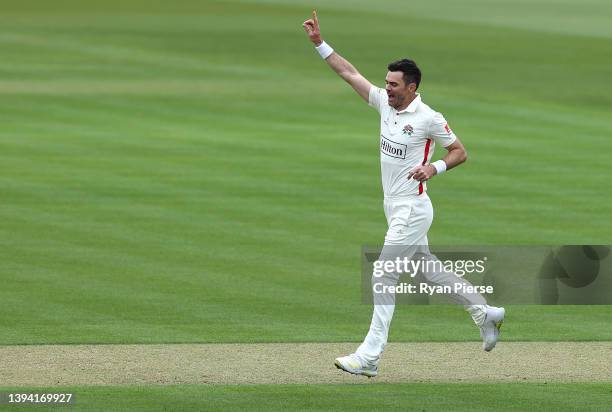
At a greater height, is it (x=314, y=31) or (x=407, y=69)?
(x=314, y=31)

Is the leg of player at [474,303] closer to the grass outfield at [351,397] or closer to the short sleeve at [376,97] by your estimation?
the grass outfield at [351,397]

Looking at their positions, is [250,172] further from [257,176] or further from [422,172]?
[422,172]

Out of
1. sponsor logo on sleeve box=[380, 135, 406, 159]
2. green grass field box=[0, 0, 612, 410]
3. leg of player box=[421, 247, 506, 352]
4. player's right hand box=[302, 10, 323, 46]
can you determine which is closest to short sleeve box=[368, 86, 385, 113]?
sponsor logo on sleeve box=[380, 135, 406, 159]

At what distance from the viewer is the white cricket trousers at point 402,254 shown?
11953 millimetres

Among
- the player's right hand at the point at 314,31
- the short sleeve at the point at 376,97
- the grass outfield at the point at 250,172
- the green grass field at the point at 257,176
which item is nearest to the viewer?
the short sleeve at the point at 376,97

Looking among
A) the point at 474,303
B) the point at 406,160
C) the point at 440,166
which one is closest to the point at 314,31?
the point at 406,160

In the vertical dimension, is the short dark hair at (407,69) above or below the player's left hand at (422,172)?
above

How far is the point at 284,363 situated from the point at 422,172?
80.9 inches

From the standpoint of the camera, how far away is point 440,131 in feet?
40.0

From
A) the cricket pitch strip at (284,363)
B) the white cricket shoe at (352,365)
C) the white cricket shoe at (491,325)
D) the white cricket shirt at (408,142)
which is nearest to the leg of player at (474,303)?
the white cricket shoe at (491,325)

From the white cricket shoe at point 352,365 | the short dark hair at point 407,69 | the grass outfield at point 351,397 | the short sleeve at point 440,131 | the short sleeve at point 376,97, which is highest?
the short dark hair at point 407,69

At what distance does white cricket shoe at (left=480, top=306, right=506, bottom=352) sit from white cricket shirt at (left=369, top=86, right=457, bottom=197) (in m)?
1.22

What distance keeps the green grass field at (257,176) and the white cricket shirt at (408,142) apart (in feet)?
5.51

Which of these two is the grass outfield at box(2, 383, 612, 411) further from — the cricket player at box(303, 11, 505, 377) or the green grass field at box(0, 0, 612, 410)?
the cricket player at box(303, 11, 505, 377)
